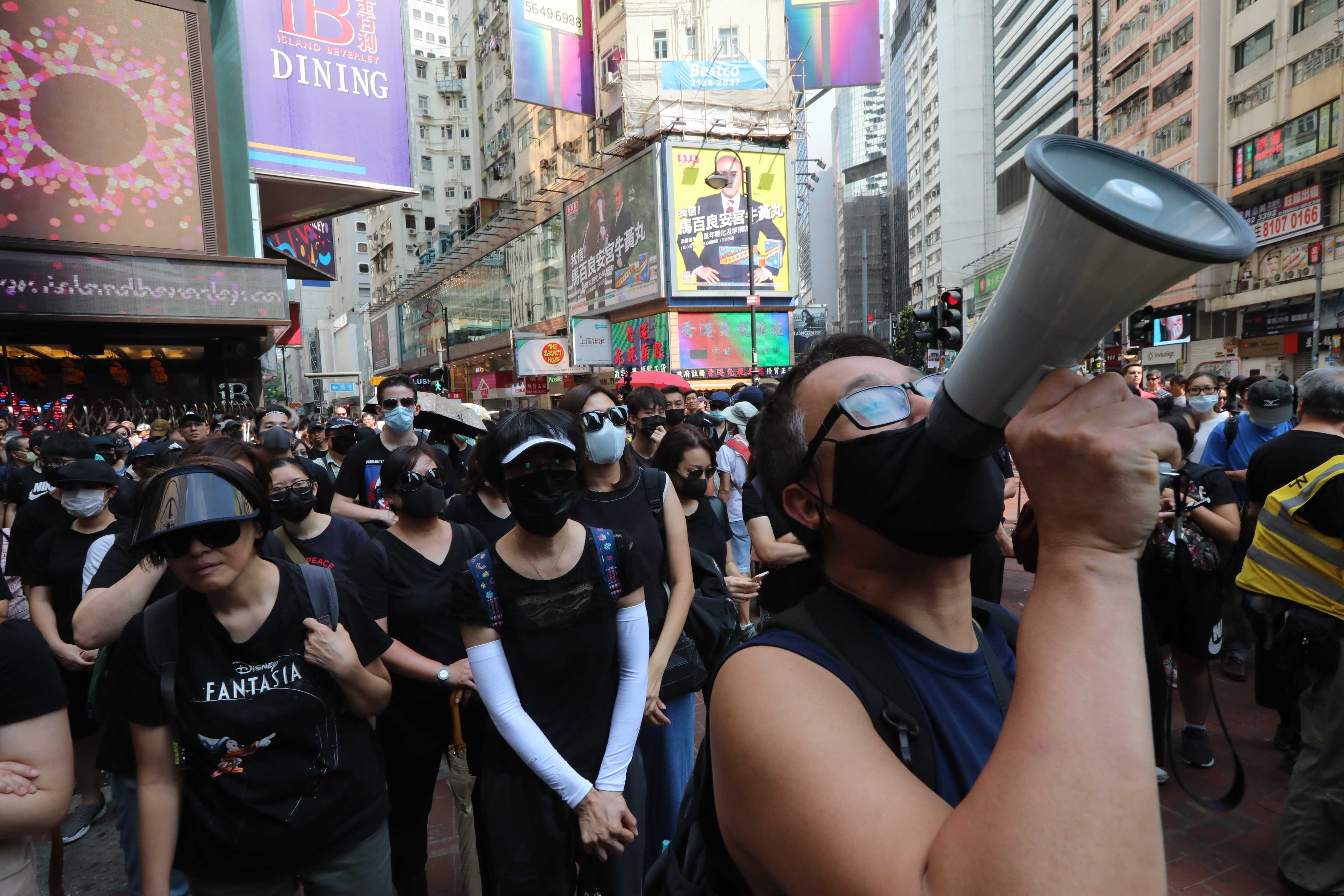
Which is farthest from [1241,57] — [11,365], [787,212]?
[11,365]

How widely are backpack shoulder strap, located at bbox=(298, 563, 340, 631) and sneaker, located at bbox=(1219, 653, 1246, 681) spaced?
5.96m

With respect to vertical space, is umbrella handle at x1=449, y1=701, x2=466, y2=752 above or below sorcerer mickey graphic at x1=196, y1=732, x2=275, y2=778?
below

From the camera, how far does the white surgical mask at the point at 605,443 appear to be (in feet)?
11.3

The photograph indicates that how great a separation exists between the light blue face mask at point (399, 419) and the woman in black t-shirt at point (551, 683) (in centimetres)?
299

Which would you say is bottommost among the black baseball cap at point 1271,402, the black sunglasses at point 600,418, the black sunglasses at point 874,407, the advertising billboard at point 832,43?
the black baseball cap at point 1271,402

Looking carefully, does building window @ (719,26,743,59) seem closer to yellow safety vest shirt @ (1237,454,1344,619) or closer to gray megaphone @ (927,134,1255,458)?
yellow safety vest shirt @ (1237,454,1344,619)

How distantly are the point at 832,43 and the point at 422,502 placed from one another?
36.7 m

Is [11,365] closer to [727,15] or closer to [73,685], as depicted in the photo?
[73,685]

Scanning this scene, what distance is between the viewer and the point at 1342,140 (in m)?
26.2

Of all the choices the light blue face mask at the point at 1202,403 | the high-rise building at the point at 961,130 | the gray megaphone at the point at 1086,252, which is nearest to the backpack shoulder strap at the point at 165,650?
the gray megaphone at the point at 1086,252

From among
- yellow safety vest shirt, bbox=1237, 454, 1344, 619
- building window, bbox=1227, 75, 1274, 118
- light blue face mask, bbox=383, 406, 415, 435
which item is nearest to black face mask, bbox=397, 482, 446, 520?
light blue face mask, bbox=383, 406, 415, 435

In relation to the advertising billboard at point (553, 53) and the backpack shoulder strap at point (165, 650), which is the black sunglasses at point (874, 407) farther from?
the advertising billboard at point (553, 53)

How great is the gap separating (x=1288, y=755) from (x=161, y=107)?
1913 centimetres

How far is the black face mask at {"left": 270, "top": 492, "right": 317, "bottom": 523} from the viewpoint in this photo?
339 cm
